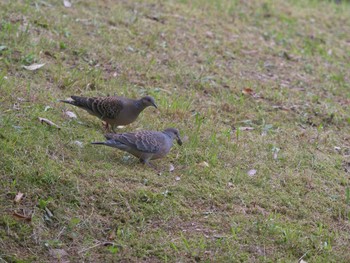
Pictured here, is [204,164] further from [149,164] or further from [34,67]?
[34,67]

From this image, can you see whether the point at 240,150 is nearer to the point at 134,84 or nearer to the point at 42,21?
the point at 134,84

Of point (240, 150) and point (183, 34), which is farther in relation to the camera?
point (183, 34)

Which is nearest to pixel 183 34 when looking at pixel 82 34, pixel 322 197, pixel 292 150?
pixel 82 34

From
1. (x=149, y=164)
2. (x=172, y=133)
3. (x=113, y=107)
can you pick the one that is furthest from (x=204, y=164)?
(x=113, y=107)

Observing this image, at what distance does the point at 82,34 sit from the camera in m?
8.75

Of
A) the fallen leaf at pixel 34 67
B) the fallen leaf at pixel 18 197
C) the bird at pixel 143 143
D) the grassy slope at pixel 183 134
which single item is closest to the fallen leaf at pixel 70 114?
the grassy slope at pixel 183 134

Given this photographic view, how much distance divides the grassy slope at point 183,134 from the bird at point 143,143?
0.17 metres

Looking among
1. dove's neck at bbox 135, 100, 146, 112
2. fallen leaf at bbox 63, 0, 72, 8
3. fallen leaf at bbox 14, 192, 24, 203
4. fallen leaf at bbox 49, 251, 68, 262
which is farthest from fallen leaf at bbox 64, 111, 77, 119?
fallen leaf at bbox 63, 0, 72, 8

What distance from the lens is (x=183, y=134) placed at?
22.3ft

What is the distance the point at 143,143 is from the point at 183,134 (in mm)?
984

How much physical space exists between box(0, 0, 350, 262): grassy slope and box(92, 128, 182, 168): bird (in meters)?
0.17

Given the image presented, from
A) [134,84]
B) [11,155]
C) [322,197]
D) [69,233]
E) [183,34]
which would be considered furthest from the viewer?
[183,34]

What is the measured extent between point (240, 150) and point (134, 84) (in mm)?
1846

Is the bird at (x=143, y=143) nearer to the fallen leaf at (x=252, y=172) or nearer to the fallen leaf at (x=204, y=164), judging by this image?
the fallen leaf at (x=204, y=164)
